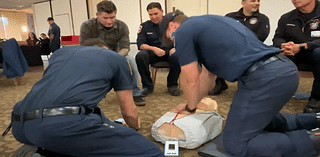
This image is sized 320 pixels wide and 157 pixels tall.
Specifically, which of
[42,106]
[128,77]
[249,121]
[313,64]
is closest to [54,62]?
[42,106]

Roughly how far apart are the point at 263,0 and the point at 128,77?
394cm

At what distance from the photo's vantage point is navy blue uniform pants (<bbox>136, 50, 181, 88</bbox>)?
2.76m

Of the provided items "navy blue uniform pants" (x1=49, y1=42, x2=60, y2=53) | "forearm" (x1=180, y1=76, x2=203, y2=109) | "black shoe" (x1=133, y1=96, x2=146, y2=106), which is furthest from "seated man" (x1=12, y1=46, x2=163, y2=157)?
"navy blue uniform pants" (x1=49, y1=42, x2=60, y2=53)

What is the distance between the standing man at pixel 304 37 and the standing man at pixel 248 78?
0.99 meters

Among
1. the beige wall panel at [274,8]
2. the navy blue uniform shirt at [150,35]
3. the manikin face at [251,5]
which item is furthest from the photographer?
the beige wall panel at [274,8]

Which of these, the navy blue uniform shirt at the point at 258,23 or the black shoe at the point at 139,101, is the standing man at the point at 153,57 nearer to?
the black shoe at the point at 139,101

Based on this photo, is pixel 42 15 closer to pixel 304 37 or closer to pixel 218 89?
pixel 218 89

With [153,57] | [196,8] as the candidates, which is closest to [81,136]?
[153,57]

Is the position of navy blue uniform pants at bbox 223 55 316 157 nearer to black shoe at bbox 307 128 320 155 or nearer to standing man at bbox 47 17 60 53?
black shoe at bbox 307 128 320 155

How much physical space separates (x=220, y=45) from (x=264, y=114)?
16.5 inches

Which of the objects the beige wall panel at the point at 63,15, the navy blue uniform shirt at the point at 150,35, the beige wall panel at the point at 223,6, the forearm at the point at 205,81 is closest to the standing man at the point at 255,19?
the navy blue uniform shirt at the point at 150,35

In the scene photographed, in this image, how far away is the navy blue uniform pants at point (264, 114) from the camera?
1133mm

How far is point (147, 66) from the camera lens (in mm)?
2781

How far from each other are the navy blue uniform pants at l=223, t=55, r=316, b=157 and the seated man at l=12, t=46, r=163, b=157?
460mm
